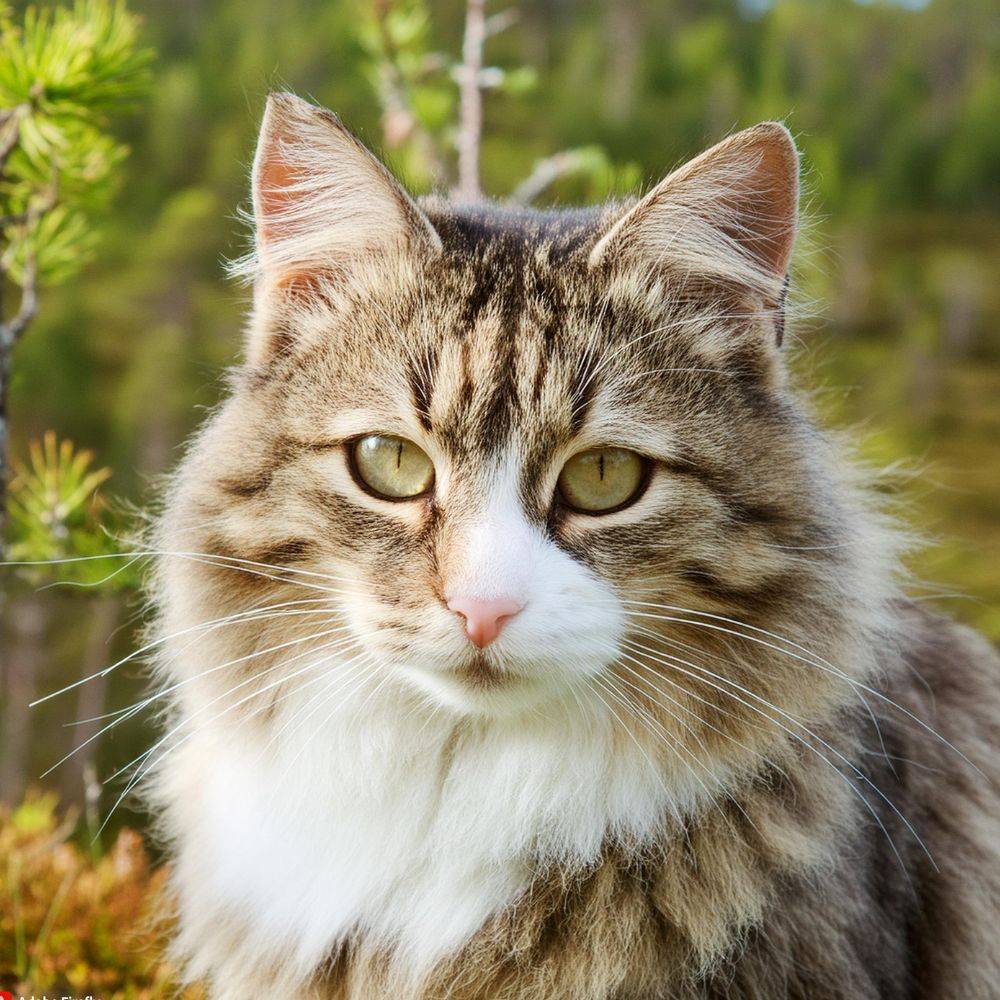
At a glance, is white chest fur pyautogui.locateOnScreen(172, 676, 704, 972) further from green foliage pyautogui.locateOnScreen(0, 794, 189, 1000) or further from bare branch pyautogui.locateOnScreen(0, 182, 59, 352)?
bare branch pyautogui.locateOnScreen(0, 182, 59, 352)

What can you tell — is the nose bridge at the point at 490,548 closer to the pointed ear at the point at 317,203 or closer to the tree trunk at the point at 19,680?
the pointed ear at the point at 317,203

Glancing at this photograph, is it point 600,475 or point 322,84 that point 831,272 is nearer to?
point 600,475

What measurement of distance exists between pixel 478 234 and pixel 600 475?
57 centimetres

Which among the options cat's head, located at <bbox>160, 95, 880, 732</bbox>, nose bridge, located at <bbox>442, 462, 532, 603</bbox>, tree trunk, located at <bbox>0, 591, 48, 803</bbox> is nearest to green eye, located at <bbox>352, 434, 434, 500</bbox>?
cat's head, located at <bbox>160, 95, 880, 732</bbox>

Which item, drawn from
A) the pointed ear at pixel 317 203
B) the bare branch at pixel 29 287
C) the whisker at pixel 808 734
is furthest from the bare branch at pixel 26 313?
the whisker at pixel 808 734

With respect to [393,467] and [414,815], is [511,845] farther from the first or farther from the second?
[393,467]

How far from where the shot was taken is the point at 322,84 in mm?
7566

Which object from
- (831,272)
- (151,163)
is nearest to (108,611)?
(151,163)

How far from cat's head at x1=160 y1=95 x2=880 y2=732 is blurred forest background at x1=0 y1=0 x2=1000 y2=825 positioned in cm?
552

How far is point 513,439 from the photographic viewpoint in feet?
5.73

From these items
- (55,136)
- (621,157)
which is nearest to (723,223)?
(55,136)

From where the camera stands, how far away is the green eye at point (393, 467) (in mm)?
1813

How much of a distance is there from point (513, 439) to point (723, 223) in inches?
24.5

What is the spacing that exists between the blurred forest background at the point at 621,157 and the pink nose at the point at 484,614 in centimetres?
612
